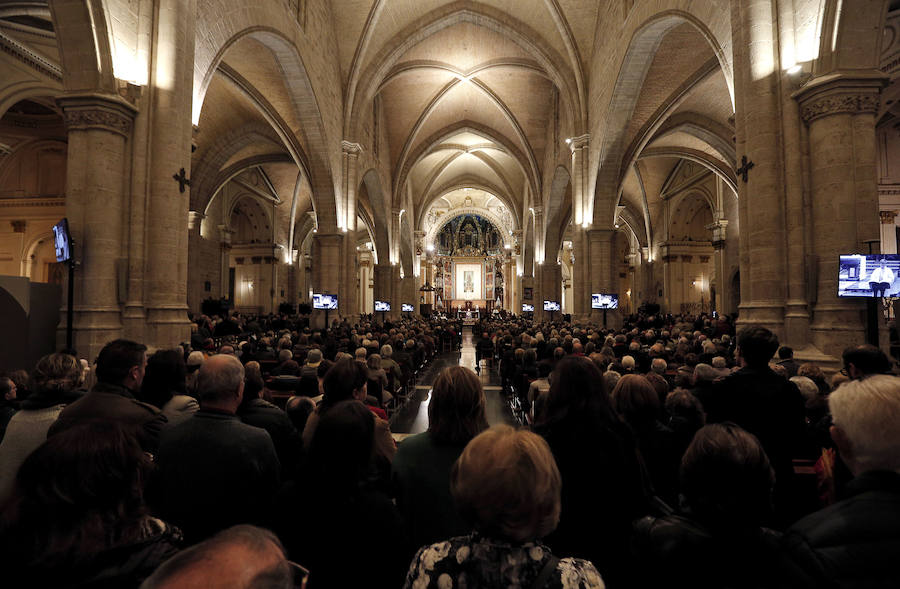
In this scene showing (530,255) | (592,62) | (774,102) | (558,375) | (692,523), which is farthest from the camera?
(530,255)

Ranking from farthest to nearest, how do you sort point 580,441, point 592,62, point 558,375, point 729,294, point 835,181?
1. point 729,294
2. point 592,62
3. point 835,181
4. point 558,375
5. point 580,441

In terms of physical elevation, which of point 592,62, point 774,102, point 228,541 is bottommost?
point 228,541

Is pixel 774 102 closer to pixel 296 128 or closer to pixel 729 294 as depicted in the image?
pixel 296 128

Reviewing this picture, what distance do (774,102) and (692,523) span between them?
6.83 metres

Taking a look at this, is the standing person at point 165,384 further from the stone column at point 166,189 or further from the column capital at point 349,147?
the column capital at point 349,147

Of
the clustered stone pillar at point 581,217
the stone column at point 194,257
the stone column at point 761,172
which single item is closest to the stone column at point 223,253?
the stone column at point 194,257

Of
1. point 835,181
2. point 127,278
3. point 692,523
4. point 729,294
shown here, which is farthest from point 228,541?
point 729,294

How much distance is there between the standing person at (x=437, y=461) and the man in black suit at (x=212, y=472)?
1.88ft

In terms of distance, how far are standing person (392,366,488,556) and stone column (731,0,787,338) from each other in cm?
570

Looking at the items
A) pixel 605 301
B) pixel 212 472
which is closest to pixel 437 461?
pixel 212 472

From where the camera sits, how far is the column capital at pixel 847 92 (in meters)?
5.46

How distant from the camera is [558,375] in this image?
76.4 inches

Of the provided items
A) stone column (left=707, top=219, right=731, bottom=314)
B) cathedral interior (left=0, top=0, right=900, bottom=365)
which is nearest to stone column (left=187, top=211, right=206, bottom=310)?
cathedral interior (left=0, top=0, right=900, bottom=365)

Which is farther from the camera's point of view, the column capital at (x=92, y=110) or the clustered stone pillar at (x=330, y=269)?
the clustered stone pillar at (x=330, y=269)
